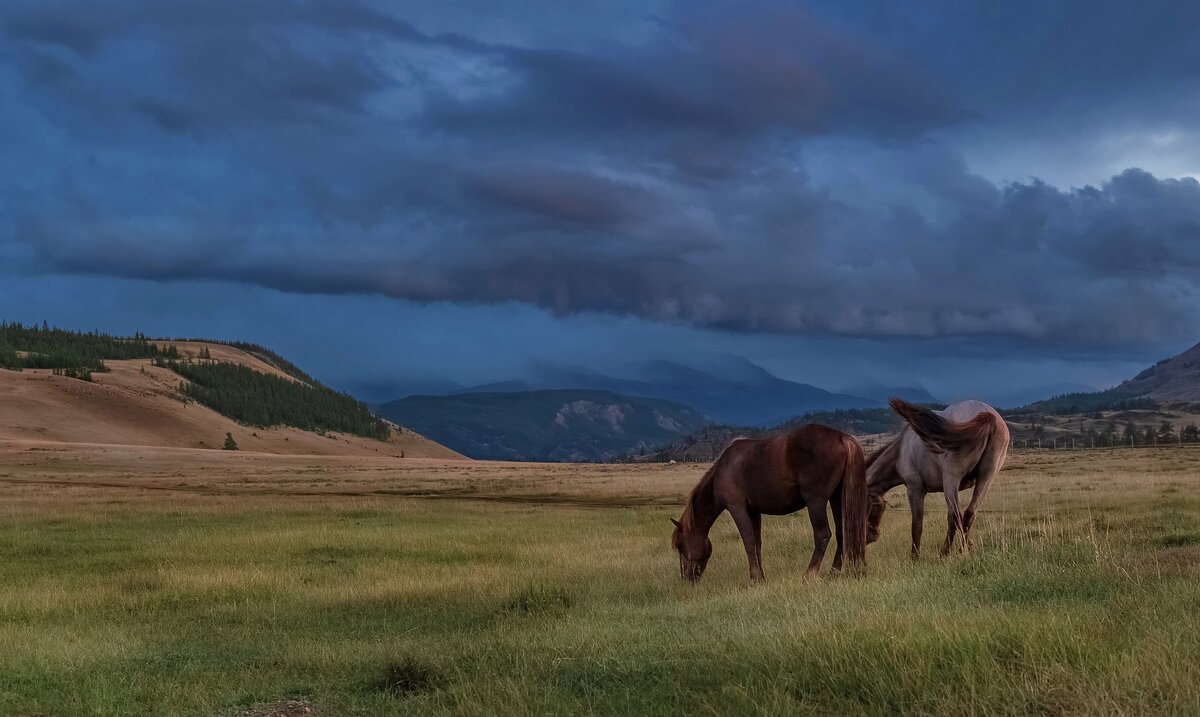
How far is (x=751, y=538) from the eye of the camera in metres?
13.2

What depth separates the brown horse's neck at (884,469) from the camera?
1532 cm

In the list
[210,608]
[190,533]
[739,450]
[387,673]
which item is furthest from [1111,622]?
[190,533]

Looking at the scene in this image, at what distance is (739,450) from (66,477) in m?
63.9

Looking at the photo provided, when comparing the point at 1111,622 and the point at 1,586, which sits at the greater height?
the point at 1111,622

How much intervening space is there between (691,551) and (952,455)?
4.54m

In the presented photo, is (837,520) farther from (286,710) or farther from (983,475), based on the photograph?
(286,710)

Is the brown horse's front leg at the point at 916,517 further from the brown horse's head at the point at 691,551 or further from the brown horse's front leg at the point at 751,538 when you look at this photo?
the brown horse's head at the point at 691,551

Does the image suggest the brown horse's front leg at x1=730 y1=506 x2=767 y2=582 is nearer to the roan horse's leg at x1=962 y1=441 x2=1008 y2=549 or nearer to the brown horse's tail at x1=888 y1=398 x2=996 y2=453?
the brown horse's tail at x1=888 y1=398 x2=996 y2=453

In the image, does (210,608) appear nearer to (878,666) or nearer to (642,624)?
(642,624)

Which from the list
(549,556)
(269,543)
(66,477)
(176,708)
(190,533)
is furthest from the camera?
(66,477)

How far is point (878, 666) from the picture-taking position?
602 cm

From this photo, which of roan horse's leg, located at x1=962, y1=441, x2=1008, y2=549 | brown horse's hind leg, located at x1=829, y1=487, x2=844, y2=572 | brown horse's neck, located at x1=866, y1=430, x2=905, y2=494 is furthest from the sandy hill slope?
roan horse's leg, located at x1=962, y1=441, x2=1008, y2=549

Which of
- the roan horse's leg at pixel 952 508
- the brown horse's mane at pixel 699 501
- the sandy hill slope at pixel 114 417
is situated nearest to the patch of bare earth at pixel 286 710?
the brown horse's mane at pixel 699 501

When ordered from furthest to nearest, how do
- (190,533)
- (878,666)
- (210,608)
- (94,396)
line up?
(94,396), (190,533), (210,608), (878,666)
